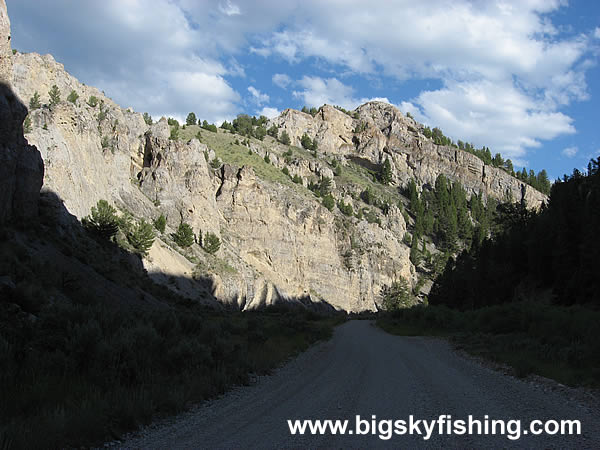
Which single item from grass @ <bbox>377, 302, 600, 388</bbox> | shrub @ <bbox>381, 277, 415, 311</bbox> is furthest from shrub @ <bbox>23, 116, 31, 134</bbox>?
shrub @ <bbox>381, 277, 415, 311</bbox>

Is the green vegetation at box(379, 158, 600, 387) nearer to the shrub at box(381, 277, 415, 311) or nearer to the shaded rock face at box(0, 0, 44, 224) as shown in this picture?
the shrub at box(381, 277, 415, 311)

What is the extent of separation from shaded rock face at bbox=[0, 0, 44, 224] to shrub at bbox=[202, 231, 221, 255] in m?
31.1

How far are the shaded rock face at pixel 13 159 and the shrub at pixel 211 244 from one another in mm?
31123

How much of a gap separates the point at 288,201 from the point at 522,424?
7512cm

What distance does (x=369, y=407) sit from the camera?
7.12 metres

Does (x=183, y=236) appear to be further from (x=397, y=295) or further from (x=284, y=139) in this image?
(x=284, y=139)

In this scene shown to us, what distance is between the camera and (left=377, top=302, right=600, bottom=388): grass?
10.7 meters

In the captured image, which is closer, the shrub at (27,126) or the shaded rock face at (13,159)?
the shaded rock face at (13,159)

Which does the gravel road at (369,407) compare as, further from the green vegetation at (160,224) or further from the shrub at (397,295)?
the shrub at (397,295)

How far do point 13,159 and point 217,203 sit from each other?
160 feet

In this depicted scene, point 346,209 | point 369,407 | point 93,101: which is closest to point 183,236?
point 93,101

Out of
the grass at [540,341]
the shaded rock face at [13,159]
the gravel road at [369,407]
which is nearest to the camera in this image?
the gravel road at [369,407]

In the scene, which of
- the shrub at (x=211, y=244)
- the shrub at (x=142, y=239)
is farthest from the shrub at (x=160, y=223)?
the shrub at (x=142, y=239)

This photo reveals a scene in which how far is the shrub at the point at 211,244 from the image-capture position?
57.4 m
